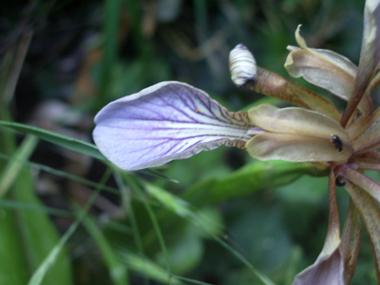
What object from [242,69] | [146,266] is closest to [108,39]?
[242,69]

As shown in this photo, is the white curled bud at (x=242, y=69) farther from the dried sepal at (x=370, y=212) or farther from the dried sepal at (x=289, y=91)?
the dried sepal at (x=370, y=212)

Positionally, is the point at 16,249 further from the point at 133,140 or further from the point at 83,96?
the point at 83,96

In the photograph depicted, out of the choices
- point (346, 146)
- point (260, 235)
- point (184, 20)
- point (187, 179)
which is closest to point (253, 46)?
point (184, 20)

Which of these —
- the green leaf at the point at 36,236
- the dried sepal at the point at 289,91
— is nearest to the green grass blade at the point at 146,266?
the green leaf at the point at 36,236

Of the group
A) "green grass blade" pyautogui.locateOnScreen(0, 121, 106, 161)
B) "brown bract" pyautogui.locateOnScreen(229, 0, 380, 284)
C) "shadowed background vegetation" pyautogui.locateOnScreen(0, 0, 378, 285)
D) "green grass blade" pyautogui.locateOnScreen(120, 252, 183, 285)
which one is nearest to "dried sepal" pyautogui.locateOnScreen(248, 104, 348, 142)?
"brown bract" pyautogui.locateOnScreen(229, 0, 380, 284)

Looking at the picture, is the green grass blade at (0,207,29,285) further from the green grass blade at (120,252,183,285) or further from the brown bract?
the brown bract
